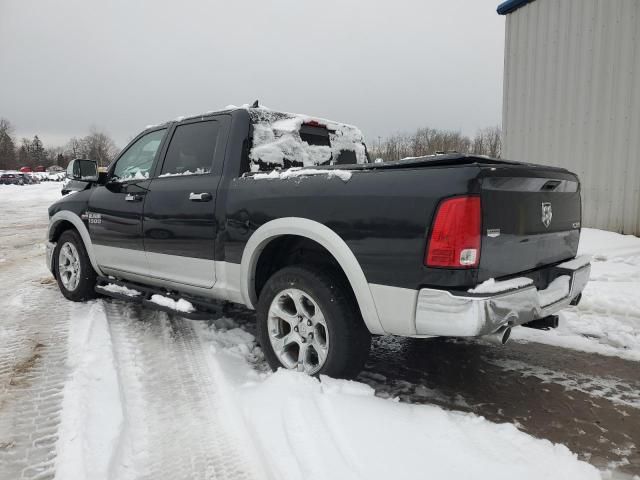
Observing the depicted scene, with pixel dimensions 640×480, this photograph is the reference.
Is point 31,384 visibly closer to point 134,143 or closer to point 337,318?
point 337,318

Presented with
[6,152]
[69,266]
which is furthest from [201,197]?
[6,152]

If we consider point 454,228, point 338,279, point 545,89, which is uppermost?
point 545,89

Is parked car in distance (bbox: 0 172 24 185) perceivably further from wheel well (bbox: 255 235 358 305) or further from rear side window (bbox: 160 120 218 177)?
wheel well (bbox: 255 235 358 305)

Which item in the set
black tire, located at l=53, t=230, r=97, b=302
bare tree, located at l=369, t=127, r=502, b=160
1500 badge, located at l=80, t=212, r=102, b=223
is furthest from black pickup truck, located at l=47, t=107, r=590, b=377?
bare tree, located at l=369, t=127, r=502, b=160

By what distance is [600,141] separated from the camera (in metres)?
8.42

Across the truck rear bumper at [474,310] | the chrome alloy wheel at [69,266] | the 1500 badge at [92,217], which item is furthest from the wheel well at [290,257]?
the chrome alloy wheel at [69,266]

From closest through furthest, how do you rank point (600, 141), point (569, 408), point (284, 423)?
point (284, 423) < point (569, 408) < point (600, 141)

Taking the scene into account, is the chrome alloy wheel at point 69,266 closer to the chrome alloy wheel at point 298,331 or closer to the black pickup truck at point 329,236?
the black pickup truck at point 329,236

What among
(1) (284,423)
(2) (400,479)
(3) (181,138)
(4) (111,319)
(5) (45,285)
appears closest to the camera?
(2) (400,479)

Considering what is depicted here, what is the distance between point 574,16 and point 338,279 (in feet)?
28.3

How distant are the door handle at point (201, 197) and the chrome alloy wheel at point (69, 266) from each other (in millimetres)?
2247

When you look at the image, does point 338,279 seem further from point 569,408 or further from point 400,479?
point 569,408

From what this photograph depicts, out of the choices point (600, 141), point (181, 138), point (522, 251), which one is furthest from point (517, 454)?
point (600, 141)

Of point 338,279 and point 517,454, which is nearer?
point 517,454
